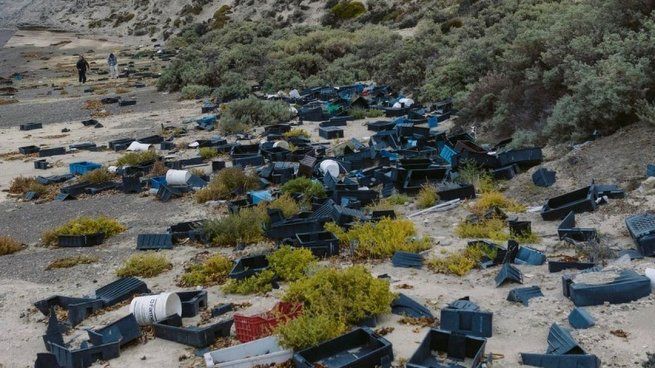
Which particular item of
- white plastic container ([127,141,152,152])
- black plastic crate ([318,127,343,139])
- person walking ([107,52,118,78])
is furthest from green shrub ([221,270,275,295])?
person walking ([107,52,118,78])

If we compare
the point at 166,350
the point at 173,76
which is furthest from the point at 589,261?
the point at 173,76

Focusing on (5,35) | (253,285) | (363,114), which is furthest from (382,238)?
(5,35)

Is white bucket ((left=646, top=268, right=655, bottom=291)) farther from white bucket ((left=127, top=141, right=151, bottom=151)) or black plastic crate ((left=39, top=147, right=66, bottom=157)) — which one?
black plastic crate ((left=39, top=147, right=66, bottom=157))

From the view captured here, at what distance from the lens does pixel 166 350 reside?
677 cm

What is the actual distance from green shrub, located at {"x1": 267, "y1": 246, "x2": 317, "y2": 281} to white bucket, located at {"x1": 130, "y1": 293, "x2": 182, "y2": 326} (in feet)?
4.04

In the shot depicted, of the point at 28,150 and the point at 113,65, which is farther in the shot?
the point at 113,65

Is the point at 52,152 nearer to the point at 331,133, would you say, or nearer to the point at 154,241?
the point at 331,133

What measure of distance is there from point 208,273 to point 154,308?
1467 millimetres

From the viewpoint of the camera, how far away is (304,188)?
1192 cm

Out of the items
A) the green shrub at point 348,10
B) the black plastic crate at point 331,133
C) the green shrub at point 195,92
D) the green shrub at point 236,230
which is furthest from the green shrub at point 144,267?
the green shrub at point 348,10

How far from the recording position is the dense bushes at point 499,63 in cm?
1186

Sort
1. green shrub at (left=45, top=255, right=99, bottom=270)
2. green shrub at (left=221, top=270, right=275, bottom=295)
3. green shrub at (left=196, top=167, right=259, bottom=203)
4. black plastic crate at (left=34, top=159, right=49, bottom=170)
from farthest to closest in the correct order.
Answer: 1. black plastic crate at (left=34, top=159, right=49, bottom=170)
2. green shrub at (left=196, top=167, right=259, bottom=203)
3. green shrub at (left=45, top=255, right=99, bottom=270)
4. green shrub at (left=221, top=270, right=275, bottom=295)

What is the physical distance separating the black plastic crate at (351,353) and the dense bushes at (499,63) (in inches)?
261

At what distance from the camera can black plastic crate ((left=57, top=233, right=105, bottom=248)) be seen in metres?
10.5
